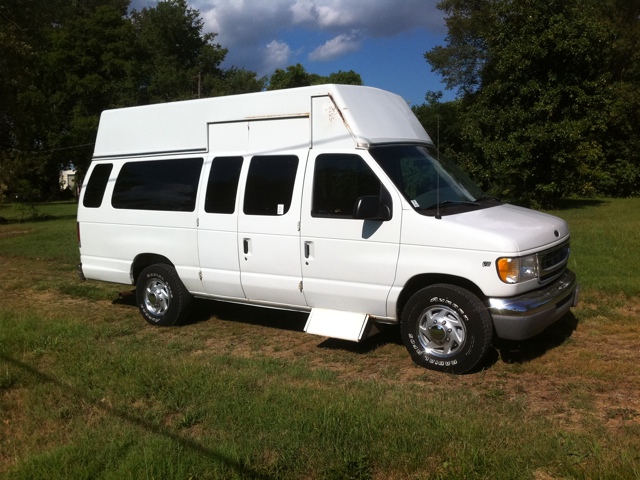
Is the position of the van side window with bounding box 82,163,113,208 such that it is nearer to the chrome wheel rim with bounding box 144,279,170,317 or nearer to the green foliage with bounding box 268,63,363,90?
the chrome wheel rim with bounding box 144,279,170,317

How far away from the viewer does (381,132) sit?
6.45 meters

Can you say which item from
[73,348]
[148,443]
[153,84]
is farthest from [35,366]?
[153,84]

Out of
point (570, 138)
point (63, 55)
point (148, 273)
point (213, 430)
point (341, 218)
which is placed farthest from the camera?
point (63, 55)

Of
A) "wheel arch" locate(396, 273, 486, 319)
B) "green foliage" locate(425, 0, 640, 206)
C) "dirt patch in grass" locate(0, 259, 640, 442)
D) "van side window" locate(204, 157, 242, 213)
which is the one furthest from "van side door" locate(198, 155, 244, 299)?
"green foliage" locate(425, 0, 640, 206)

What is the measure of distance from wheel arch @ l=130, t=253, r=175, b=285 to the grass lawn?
0.66 meters

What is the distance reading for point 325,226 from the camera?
6328 millimetres

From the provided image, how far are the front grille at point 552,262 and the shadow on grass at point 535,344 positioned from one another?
846 mm

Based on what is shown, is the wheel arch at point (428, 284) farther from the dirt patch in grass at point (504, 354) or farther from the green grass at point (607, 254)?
the green grass at point (607, 254)

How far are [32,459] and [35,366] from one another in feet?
7.33

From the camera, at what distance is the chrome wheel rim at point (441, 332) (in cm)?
568

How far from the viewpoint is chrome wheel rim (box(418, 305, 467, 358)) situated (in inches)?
224

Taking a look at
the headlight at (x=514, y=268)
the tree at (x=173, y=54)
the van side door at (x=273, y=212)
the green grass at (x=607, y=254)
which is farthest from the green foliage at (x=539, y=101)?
the tree at (x=173, y=54)

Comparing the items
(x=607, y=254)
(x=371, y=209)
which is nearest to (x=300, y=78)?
(x=607, y=254)

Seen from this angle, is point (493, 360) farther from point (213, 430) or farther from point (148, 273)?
point (148, 273)
